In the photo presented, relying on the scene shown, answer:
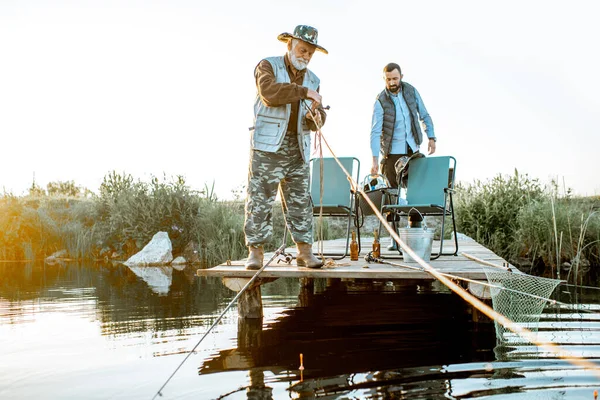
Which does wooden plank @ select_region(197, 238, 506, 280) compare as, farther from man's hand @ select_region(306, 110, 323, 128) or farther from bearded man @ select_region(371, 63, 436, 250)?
bearded man @ select_region(371, 63, 436, 250)

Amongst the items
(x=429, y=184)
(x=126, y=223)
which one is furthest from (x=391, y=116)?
(x=126, y=223)

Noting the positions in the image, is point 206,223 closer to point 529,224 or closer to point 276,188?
point 529,224

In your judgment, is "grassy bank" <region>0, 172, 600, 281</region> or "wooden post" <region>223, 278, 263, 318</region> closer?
"wooden post" <region>223, 278, 263, 318</region>

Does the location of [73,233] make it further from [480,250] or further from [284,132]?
[284,132]

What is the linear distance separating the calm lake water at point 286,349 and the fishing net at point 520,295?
0.27 m

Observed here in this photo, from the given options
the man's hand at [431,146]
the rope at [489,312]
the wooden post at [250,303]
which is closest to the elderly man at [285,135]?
the rope at [489,312]

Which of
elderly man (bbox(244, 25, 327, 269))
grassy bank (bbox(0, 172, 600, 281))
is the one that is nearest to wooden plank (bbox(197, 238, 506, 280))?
elderly man (bbox(244, 25, 327, 269))

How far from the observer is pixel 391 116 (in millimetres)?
6777

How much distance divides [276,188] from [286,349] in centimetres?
124

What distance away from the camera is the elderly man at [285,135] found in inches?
187

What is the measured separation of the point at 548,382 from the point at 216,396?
1.83 meters

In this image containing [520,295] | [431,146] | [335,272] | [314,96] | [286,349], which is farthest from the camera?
[431,146]

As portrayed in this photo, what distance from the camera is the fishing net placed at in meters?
4.06

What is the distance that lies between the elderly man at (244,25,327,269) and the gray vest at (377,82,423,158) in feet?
5.98
